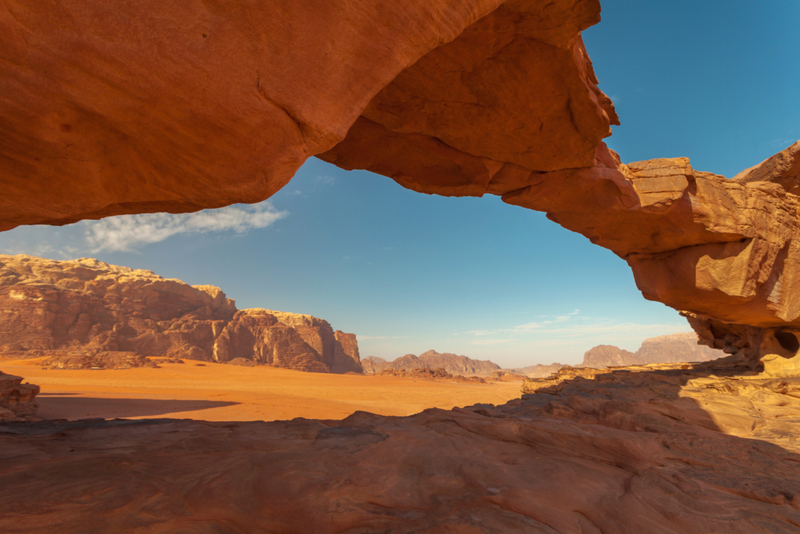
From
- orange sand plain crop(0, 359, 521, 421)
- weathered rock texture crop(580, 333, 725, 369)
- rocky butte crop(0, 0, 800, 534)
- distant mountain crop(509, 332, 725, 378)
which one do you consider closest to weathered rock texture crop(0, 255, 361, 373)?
orange sand plain crop(0, 359, 521, 421)

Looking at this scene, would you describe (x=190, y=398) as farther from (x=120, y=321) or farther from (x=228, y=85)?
(x=120, y=321)

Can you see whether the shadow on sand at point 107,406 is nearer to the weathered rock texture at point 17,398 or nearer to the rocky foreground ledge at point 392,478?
the weathered rock texture at point 17,398

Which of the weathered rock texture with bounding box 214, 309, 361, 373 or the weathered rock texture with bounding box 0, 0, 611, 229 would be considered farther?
the weathered rock texture with bounding box 214, 309, 361, 373

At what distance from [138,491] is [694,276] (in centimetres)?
1121

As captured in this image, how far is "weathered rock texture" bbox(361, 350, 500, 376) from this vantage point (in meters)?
70.7

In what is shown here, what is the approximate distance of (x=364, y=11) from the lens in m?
2.31

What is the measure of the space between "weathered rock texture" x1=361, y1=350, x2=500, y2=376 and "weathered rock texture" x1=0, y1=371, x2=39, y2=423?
61988mm

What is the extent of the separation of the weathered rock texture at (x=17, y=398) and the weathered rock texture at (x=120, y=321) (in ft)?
68.6

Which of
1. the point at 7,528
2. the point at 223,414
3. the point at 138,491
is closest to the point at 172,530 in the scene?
the point at 138,491

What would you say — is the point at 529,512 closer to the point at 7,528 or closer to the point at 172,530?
the point at 172,530

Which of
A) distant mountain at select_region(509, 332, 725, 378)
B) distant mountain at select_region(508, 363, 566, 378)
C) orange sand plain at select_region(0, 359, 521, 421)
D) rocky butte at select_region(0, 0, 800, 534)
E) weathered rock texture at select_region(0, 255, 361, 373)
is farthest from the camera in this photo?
distant mountain at select_region(509, 332, 725, 378)

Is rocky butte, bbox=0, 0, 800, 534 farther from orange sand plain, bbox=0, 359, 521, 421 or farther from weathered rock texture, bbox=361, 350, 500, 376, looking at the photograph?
weathered rock texture, bbox=361, 350, 500, 376

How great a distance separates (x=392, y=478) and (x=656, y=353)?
441ft

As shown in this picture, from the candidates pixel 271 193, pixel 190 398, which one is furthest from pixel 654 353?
pixel 271 193
